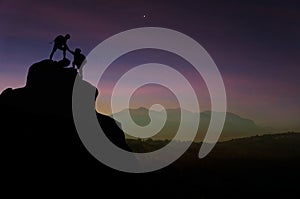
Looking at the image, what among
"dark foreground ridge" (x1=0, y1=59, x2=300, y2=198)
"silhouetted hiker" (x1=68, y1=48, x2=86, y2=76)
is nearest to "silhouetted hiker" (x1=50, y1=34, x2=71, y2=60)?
"silhouetted hiker" (x1=68, y1=48, x2=86, y2=76)

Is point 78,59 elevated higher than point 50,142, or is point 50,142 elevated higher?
point 78,59

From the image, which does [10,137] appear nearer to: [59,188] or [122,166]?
[59,188]

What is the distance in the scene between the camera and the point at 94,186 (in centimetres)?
4044

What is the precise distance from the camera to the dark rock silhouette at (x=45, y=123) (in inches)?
1499

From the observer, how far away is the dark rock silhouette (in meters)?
38.1

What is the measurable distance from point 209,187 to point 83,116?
451ft

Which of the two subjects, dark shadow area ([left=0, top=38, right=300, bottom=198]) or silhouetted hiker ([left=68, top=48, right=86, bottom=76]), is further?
silhouetted hiker ([left=68, top=48, right=86, bottom=76])

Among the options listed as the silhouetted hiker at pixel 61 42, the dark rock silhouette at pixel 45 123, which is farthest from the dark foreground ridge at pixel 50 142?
the silhouetted hiker at pixel 61 42

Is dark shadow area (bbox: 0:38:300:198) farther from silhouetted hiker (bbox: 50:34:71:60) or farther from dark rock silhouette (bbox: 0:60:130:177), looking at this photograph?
silhouetted hiker (bbox: 50:34:71:60)

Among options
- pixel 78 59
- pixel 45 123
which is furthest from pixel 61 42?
pixel 45 123

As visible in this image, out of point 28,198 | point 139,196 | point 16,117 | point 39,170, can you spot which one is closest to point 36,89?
point 16,117

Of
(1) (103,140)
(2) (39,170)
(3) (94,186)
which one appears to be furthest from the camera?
(1) (103,140)

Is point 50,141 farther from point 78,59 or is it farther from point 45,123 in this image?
point 78,59

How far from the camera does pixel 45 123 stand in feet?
136
